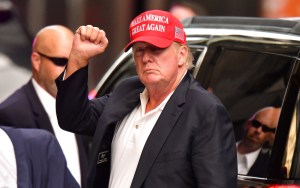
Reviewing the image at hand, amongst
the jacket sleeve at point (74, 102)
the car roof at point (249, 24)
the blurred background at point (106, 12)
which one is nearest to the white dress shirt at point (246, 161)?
the car roof at point (249, 24)

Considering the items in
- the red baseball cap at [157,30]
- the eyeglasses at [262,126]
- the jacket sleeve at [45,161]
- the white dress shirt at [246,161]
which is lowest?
the white dress shirt at [246,161]

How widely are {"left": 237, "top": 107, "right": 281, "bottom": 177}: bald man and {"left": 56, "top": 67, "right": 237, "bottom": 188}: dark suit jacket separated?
0.89 metres

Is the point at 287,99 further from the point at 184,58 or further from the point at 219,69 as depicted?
the point at 219,69

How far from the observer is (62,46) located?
649cm

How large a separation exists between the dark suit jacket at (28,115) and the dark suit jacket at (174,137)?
1.21 metres

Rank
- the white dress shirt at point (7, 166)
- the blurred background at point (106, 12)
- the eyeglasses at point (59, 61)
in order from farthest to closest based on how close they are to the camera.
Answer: the blurred background at point (106, 12) < the eyeglasses at point (59, 61) < the white dress shirt at point (7, 166)

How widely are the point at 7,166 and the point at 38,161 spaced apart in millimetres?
183

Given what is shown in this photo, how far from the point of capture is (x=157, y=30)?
469 centimetres

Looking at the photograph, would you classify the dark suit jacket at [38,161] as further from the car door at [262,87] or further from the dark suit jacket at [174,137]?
the car door at [262,87]

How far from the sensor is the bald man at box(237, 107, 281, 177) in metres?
5.56

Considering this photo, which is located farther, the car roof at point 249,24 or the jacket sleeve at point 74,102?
the car roof at point 249,24

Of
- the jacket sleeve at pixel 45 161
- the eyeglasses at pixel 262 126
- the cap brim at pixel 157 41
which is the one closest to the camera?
the jacket sleeve at pixel 45 161

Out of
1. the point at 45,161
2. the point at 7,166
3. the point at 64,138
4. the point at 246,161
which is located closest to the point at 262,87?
the point at 246,161

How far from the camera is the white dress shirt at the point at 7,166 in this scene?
387 cm
